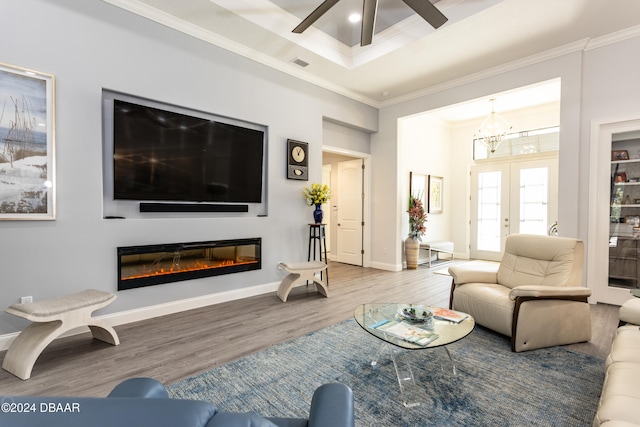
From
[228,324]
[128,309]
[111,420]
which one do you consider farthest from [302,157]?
[111,420]

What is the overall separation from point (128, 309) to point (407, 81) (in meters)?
5.13

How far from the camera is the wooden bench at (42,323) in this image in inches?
86.6

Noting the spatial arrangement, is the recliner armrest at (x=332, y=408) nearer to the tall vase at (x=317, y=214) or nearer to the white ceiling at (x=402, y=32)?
the white ceiling at (x=402, y=32)

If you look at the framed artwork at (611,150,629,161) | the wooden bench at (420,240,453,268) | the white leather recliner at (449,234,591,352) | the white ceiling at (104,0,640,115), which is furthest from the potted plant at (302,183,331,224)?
the framed artwork at (611,150,629,161)

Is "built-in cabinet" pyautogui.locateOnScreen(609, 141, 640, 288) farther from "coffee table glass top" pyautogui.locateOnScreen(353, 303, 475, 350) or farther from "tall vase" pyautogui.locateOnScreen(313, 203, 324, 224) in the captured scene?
"tall vase" pyautogui.locateOnScreen(313, 203, 324, 224)

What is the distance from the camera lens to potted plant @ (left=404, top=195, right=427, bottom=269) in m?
6.25

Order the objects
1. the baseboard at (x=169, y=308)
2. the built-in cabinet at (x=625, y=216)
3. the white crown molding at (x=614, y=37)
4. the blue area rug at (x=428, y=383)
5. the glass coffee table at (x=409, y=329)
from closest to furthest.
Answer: the blue area rug at (x=428, y=383), the glass coffee table at (x=409, y=329), the baseboard at (x=169, y=308), the white crown molding at (x=614, y=37), the built-in cabinet at (x=625, y=216)

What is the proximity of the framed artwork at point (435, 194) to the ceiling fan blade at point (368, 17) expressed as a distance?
473 centimetres

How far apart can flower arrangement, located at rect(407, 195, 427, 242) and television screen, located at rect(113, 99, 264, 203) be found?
3387mm

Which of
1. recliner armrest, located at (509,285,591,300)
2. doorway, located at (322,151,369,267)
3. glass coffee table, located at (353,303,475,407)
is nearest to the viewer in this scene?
glass coffee table, located at (353,303,475,407)

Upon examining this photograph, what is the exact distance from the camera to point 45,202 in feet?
9.01

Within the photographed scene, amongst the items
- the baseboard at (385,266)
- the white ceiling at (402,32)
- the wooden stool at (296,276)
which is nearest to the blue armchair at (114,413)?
the wooden stool at (296,276)

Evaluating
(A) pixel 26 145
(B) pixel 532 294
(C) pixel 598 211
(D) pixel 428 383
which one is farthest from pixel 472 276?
(A) pixel 26 145

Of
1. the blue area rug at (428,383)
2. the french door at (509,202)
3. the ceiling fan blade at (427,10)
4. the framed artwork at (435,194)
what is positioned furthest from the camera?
the framed artwork at (435,194)
